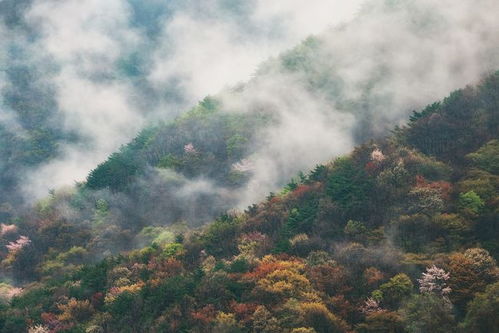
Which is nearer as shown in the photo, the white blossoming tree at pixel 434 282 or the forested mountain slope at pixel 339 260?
the white blossoming tree at pixel 434 282

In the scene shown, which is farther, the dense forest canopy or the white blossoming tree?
the dense forest canopy

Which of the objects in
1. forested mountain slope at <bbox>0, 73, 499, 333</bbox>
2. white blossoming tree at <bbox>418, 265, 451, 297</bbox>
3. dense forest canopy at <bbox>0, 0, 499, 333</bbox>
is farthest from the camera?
dense forest canopy at <bbox>0, 0, 499, 333</bbox>

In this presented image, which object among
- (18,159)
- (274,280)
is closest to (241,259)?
(274,280)

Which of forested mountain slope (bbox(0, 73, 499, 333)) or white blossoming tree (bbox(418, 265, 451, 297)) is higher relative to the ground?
forested mountain slope (bbox(0, 73, 499, 333))

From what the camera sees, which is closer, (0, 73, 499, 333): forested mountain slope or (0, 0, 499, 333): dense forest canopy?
(0, 73, 499, 333): forested mountain slope

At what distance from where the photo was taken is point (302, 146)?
83.6 metres

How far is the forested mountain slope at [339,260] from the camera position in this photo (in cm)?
3988

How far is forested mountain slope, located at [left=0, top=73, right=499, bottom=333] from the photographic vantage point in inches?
1570

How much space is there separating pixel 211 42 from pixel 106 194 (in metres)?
72.8

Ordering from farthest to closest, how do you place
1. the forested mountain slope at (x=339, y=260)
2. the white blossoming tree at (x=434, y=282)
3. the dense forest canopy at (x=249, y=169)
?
the dense forest canopy at (x=249, y=169), the forested mountain slope at (x=339, y=260), the white blossoming tree at (x=434, y=282)

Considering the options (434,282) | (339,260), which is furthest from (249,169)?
(434,282)

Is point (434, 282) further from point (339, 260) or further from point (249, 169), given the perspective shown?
point (249, 169)

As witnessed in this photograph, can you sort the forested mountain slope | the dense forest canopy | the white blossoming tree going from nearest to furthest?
the white blossoming tree → the forested mountain slope → the dense forest canopy

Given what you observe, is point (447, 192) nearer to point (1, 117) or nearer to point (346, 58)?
point (346, 58)
